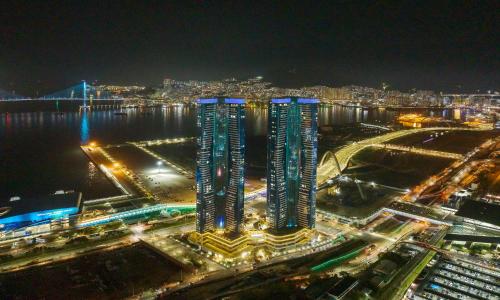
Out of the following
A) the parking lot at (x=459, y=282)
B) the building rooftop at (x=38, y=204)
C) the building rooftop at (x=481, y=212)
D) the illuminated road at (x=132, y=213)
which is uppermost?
the building rooftop at (x=38, y=204)

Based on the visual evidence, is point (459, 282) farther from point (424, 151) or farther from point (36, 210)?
point (424, 151)

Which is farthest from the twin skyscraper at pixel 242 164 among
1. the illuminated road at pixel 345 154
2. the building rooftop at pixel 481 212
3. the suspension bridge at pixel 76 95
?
the suspension bridge at pixel 76 95

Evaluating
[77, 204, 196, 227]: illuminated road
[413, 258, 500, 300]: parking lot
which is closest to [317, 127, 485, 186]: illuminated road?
[77, 204, 196, 227]: illuminated road

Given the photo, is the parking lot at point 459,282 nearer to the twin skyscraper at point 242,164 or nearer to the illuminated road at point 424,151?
the twin skyscraper at point 242,164

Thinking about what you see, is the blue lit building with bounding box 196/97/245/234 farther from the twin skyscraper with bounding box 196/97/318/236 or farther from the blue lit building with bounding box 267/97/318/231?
the blue lit building with bounding box 267/97/318/231

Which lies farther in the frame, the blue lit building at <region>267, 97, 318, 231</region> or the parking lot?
the blue lit building at <region>267, 97, 318, 231</region>
